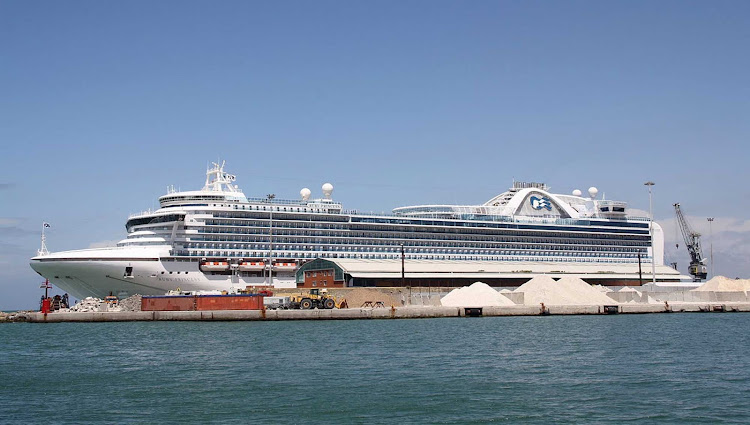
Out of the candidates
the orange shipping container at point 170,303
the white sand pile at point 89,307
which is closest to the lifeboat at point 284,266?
the orange shipping container at point 170,303

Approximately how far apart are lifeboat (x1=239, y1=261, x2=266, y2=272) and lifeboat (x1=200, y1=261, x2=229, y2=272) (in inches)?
77.9

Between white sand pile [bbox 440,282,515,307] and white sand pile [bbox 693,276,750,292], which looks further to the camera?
white sand pile [bbox 693,276,750,292]

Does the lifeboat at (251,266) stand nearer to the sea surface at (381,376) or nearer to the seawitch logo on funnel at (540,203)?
the sea surface at (381,376)

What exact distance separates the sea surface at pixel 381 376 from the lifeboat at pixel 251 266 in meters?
32.8

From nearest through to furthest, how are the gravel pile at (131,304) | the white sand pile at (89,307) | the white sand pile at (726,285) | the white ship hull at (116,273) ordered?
the gravel pile at (131,304)
the white sand pile at (89,307)
the white ship hull at (116,273)
the white sand pile at (726,285)

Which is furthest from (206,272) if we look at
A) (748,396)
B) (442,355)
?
(748,396)

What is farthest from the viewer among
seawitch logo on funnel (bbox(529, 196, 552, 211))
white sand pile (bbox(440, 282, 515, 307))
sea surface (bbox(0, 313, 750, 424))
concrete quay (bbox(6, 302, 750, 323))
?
seawitch logo on funnel (bbox(529, 196, 552, 211))

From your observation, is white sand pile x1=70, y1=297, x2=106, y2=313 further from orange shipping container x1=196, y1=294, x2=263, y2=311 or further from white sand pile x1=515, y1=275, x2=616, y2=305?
white sand pile x1=515, y1=275, x2=616, y2=305

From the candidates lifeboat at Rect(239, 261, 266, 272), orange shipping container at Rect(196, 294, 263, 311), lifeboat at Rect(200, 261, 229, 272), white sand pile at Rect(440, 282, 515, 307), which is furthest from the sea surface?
lifeboat at Rect(239, 261, 266, 272)

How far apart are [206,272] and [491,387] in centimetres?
6146

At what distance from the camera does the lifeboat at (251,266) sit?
89.1m

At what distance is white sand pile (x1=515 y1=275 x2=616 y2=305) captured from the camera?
77.6 metres

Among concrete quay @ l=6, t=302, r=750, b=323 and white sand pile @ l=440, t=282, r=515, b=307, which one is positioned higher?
white sand pile @ l=440, t=282, r=515, b=307

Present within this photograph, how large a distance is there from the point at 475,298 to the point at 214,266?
30419 mm
